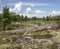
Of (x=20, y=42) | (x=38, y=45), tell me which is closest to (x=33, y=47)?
(x=38, y=45)

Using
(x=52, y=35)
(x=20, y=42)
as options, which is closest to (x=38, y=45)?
(x=20, y=42)

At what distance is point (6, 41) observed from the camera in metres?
19.8

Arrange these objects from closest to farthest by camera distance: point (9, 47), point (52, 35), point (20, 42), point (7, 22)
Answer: point (9, 47) → point (20, 42) → point (52, 35) → point (7, 22)

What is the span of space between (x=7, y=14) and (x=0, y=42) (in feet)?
240

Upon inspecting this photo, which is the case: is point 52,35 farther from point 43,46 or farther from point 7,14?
point 7,14

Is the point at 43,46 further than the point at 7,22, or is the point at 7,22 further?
the point at 7,22

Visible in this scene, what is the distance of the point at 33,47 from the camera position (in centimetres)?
1750

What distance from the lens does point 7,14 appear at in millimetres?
92500

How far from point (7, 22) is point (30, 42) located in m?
72.3

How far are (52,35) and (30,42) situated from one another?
5.61 meters

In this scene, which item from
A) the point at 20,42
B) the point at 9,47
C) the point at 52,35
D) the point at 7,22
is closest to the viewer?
the point at 9,47

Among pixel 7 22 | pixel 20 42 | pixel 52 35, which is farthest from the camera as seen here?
pixel 7 22

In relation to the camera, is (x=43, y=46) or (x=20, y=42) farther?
(x=20, y=42)

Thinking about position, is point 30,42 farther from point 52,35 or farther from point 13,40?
point 52,35
